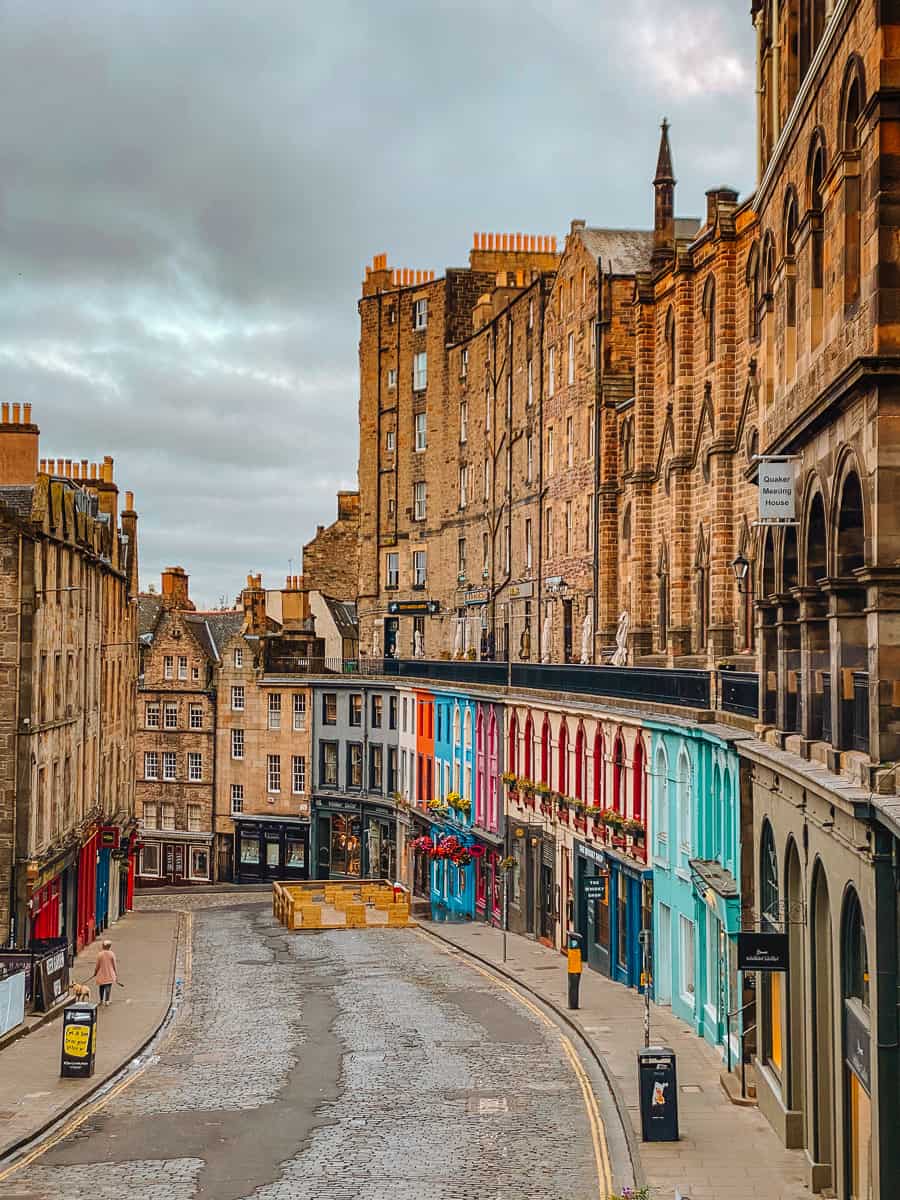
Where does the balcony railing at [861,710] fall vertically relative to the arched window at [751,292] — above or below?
below

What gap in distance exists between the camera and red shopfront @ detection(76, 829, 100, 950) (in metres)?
42.4

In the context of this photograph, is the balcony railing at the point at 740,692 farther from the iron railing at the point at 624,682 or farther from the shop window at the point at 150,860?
the shop window at the point at 150,860

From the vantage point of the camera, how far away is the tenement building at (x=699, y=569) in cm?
1494

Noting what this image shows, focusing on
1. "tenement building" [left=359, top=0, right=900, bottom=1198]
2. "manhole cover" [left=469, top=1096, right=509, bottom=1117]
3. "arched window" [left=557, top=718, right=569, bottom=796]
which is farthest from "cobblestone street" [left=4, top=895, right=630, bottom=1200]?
"arched window" [left=557, top=718, right=569, bottom=796]

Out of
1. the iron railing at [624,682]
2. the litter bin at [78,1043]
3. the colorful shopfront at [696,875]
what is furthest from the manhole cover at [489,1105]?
the iron railing at [624,682]

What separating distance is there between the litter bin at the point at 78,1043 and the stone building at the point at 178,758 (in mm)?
46390

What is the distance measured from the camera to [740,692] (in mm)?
24328

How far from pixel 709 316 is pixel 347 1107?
80.9 ft

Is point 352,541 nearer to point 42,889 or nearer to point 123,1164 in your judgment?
point 42,889

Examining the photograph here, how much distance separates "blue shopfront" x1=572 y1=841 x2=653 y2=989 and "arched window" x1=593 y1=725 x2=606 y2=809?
1132mm

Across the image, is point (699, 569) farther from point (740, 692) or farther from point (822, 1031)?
point (822, 1031)

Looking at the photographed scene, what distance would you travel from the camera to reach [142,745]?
7119 centimetres

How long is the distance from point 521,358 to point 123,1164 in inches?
1805

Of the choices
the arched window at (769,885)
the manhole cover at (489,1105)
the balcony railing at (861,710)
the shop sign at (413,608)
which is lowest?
the manhole cover at (489,1105)
